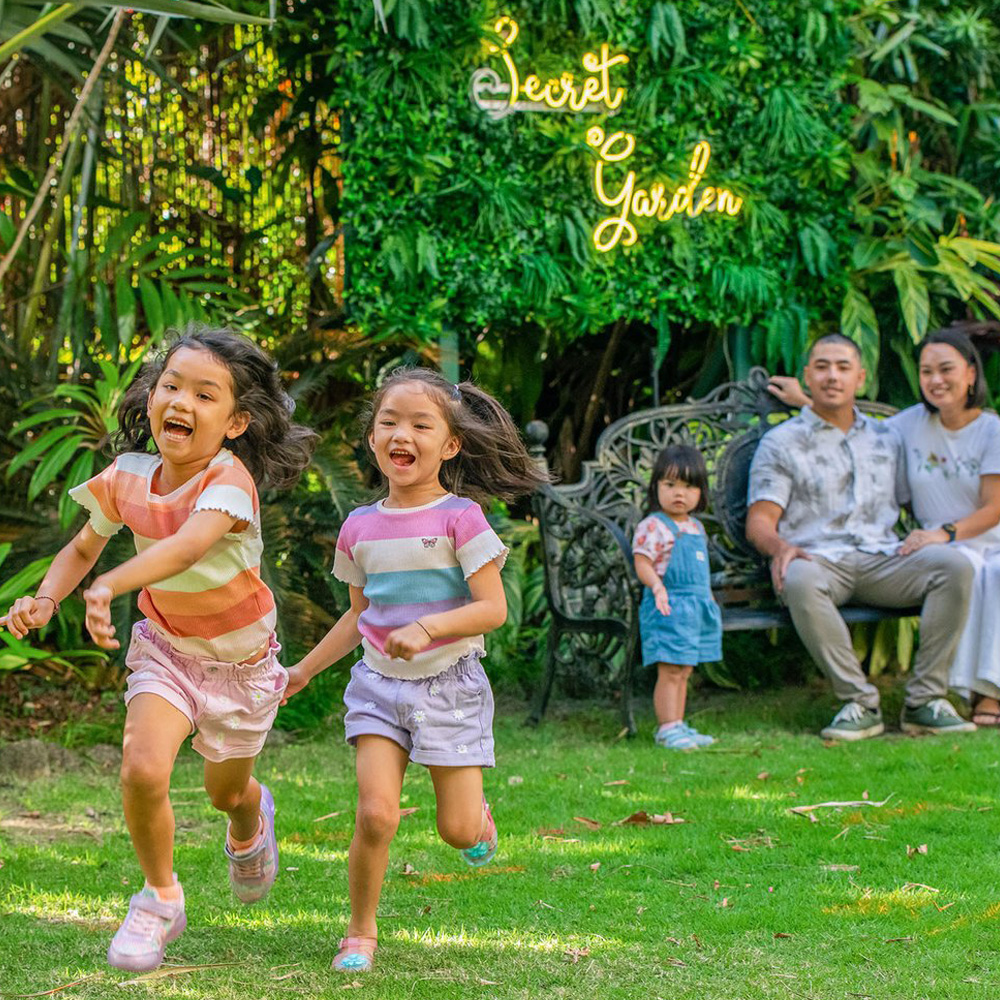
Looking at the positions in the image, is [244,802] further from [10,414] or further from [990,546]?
[990,546]

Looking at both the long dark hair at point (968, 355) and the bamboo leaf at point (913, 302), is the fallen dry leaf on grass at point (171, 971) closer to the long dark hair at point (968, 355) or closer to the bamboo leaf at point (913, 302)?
the long dark hair at point (968, 355)

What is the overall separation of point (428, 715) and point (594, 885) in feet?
2.68

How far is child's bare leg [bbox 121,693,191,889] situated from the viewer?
2.75m

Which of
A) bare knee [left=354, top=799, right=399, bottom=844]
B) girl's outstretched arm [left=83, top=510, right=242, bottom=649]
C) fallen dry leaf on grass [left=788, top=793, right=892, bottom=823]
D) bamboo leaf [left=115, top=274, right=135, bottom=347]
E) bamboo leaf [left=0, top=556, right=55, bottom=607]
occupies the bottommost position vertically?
fallen dry leaf on grass [left=788, top=793, right=892, bottom=823]

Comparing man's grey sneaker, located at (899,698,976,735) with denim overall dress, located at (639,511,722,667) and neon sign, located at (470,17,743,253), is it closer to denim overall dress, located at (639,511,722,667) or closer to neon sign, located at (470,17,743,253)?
denim overall dress, located at (639,511,722,667)

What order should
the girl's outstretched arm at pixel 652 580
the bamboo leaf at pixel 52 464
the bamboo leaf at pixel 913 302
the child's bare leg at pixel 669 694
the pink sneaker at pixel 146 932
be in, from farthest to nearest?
the bamboo leaf at pixel 913 302 → the child's bare leg at pixel 669 694 → the girl's outstretched arm at pixel 652 580 → the bamboo leaf at pixel 52 464 → the pink sneaker at pixel 146 932

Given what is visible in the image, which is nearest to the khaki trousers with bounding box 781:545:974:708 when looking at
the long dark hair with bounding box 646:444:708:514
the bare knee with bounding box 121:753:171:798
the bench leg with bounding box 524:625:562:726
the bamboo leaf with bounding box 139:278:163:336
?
the long dark hair with bounding box 646:444:708:514

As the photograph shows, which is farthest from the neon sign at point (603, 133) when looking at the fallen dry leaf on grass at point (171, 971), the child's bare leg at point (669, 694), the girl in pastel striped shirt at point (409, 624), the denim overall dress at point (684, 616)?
the fallen dry leaf on grass at point (171, 971)

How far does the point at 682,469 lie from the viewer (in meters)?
5.58

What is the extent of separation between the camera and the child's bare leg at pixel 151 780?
2748 mm

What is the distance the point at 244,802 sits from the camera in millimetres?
3162

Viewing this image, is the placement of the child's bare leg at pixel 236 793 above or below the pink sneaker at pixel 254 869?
above

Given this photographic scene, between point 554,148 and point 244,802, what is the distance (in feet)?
13.1

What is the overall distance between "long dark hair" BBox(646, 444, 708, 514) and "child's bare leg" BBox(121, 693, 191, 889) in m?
3.04
